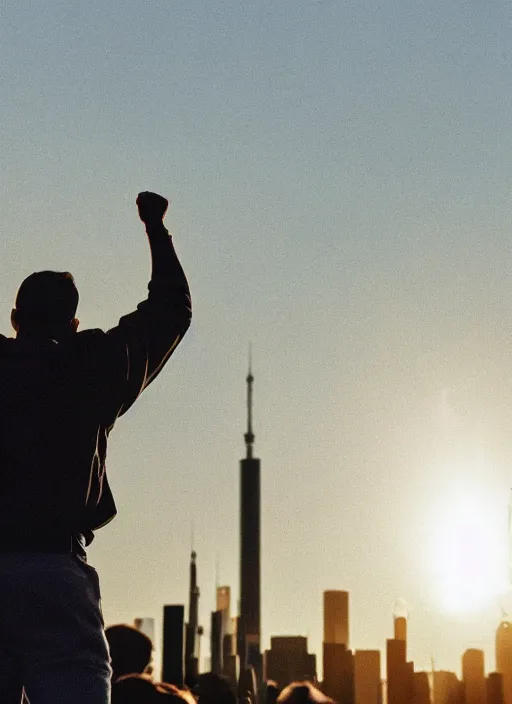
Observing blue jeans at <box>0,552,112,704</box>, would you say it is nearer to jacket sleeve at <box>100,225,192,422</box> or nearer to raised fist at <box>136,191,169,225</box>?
jacket sleeve at <box>100,225,192,422</box>

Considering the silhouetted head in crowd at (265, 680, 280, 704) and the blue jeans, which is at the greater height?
the silhouetted head in crowd at (265, 680, 280, 704)

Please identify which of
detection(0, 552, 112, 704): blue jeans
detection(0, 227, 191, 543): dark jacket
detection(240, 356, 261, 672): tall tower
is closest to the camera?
detection(0, 552, 112, 704): blue jeans

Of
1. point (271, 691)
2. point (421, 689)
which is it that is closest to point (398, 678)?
point (421, 689)

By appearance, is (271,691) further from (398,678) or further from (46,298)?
(398,678)

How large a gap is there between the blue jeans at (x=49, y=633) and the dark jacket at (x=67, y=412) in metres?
0.16

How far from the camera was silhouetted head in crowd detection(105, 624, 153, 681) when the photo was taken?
891 centimetres

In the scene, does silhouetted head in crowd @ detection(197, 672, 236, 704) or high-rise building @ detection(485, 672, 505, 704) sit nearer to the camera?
silhouetted head in crowd @ detection(197, 672, 236, 704)

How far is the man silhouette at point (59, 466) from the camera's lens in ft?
17.5

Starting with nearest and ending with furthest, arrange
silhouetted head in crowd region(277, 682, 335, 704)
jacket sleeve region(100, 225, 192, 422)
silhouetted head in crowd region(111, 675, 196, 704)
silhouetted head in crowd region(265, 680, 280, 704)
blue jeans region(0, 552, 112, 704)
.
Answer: blue jeans region(0, 552, 112, 704), jacket sleeve region(100, 225, 192, 422), silhouetted head in crowd region(111, 675, 196, 704), silhouetted head in crowd region(277, 682, 335, 704), silhouetted head in crowd region(265, 680, 280, 704)

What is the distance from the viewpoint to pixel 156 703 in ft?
22.9

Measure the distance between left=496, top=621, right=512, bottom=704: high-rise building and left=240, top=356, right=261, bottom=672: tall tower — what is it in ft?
243

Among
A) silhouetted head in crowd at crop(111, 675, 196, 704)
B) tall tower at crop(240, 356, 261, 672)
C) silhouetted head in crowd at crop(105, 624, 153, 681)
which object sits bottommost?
silhouetted head in crowd at crop(111, 675, 196, 704)

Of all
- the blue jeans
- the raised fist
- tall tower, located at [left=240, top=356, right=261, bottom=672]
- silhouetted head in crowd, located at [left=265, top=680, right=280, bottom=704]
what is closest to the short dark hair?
the raised fist

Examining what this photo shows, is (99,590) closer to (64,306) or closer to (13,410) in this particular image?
(13,410)
